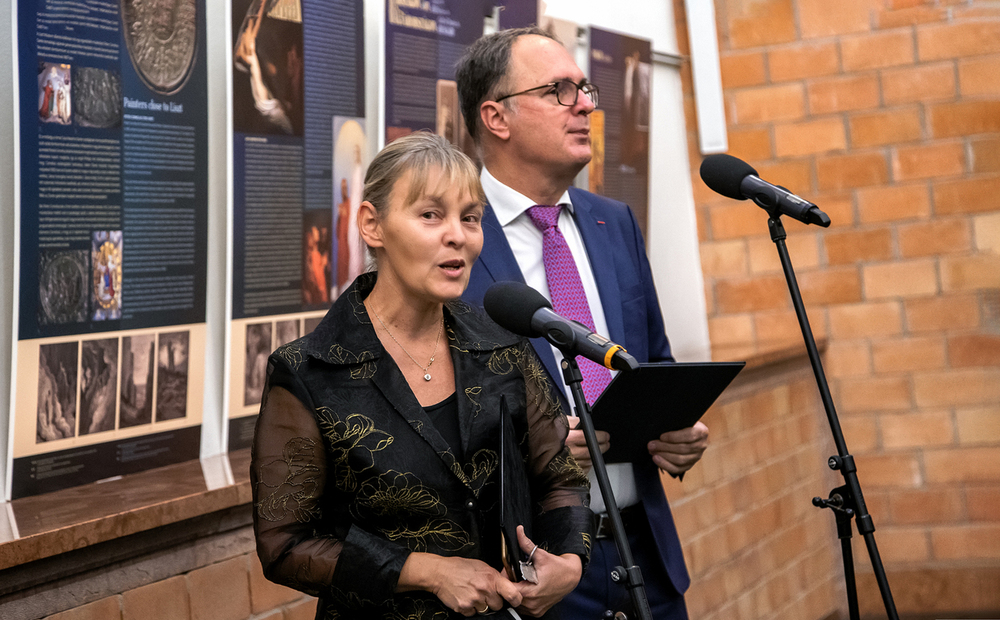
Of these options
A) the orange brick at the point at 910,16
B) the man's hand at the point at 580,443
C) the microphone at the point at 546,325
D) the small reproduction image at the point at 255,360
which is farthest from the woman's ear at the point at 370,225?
the orange brick at the point at 910,16

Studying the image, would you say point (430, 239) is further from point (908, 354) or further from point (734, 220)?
point (908, 354)

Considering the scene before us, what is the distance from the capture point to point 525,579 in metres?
1.39

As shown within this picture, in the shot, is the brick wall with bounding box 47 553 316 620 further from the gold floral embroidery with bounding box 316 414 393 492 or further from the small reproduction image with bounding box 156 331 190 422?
the gold floral embroidery with bounding box 316 414 393 492

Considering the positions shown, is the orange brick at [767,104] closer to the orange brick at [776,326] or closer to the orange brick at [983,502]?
the orange brick at [776,326]

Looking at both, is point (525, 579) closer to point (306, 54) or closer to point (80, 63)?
point (80, 63)

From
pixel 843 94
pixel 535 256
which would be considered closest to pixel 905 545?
pixel 843 94

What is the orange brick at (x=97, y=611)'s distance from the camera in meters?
1.72

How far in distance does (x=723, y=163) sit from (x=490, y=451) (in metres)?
0.94

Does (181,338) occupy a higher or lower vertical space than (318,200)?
lower

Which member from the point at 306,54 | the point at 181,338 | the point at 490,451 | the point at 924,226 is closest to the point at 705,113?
the point at 924,226

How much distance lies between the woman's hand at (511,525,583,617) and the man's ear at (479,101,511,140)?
1015 millimetres

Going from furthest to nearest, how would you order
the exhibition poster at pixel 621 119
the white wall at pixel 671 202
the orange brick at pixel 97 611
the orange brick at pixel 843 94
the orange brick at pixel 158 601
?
the orange brick at pixel 843 94, the white wall at pixel 671 202, the exhibition poster at pixel 621 119, the orange brick at pixel 158 601, the orange brick at pixel 97 611

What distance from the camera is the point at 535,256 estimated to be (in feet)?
7.01

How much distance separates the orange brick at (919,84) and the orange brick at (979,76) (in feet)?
0.13
